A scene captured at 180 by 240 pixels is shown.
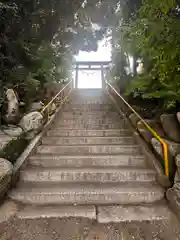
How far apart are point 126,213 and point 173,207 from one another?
2.00 ft

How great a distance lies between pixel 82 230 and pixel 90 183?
0.69m

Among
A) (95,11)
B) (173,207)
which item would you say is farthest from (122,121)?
(95,11)

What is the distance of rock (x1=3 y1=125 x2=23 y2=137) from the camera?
9.72 feet

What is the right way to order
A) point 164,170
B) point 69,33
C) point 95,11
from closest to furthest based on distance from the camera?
point 164,170
point 95,11
point 69,33

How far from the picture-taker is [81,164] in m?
2.65

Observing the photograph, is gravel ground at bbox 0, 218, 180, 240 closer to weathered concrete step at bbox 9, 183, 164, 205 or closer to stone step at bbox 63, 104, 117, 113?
weathered concrete step at bbox 9, 183, 164, 205

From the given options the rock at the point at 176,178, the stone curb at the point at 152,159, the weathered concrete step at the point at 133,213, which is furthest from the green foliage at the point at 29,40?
the rock at the point at 176,178

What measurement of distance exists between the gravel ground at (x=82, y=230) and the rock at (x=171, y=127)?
1322 millimetres

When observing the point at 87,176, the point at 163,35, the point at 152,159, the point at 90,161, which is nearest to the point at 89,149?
the point at 90,161

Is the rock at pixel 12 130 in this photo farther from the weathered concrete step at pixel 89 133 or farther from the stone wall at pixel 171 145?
the stone wall at pixel 171 145

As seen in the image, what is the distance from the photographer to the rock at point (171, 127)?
2.60 meters

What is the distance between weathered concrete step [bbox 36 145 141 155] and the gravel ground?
1.34 meters

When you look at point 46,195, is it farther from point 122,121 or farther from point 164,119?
point 122,121

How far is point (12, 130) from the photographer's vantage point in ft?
9.93
